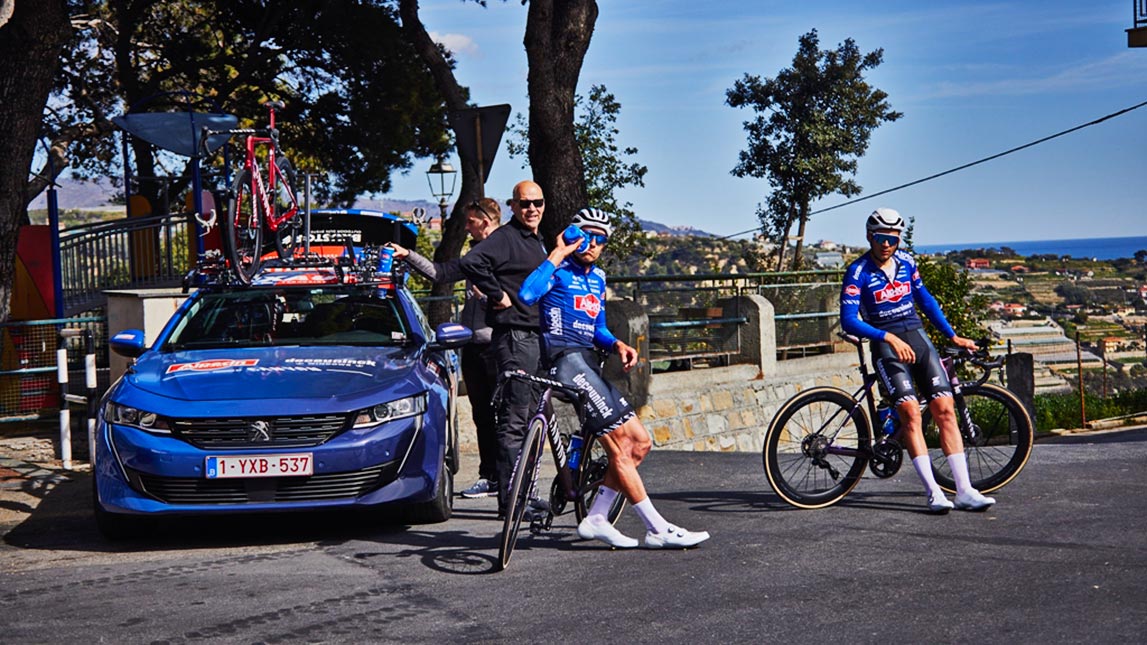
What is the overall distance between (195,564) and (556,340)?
7.18ft

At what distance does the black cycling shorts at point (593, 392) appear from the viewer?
701 centimetres

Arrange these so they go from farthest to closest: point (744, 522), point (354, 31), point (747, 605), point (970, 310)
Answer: point (970, 310)
point (354, 31)
point (744, 522)
point (747, 605)

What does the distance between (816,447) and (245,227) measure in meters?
4.59

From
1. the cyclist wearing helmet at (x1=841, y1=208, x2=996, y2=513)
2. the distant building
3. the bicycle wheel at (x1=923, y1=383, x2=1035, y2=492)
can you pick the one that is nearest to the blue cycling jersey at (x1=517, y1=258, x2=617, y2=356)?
the cyclist wearing helmet at (x1=841, y1=208, x2=996, y2=513)

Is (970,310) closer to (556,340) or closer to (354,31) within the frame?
(354,31)

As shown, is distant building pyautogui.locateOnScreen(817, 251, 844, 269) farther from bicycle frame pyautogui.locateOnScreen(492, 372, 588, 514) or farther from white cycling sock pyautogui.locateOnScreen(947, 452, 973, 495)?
bicycle frame pyautogui.locateOnScreen(492, 372, 588, 514)

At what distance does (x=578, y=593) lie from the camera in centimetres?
626

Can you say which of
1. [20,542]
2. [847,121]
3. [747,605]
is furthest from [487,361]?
[847,121]

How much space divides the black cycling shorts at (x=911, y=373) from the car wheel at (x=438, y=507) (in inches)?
104

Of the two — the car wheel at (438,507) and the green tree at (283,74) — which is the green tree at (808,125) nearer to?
the green tree at (283,74)

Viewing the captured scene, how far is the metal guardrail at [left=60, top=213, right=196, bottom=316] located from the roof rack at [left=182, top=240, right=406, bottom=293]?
12.3 metres

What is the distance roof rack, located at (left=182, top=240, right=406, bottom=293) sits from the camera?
9156mm

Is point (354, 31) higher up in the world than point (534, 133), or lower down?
higher up

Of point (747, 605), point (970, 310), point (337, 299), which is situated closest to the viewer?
point (747, 605)
